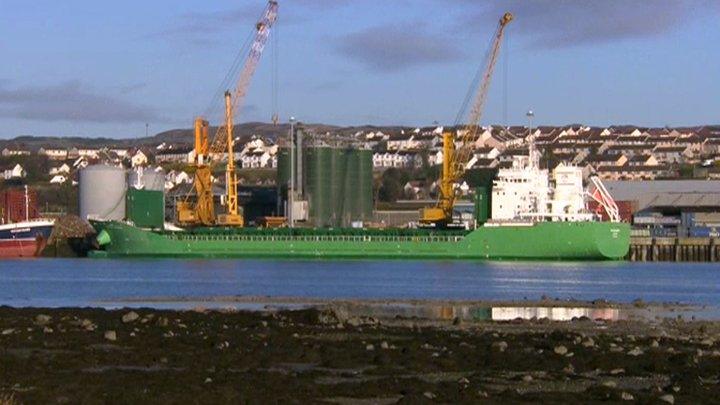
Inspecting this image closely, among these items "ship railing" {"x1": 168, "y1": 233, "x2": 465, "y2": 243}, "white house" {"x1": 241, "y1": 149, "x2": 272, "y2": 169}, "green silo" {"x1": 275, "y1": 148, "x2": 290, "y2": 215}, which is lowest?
"ship railing" {"x1": 168, "y1": 233, "x2": 465, "y2": 243}

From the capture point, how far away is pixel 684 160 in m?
185

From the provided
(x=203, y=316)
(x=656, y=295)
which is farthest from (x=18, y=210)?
(x=203, y=316)

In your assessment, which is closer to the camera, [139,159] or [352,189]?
[352,189]

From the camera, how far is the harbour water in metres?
43.8

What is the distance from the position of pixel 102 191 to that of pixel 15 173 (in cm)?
6784

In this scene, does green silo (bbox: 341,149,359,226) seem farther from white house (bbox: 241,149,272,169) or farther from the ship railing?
white house (bbox: 241,149,272,169)

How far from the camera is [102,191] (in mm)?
104812

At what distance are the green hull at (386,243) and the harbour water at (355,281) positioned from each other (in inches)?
92.3

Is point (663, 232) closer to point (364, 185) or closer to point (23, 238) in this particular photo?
point (364, 185)

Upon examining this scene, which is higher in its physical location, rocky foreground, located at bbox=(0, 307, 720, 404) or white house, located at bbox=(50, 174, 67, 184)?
white house, located at bbox=(50, 174, 67, 184)

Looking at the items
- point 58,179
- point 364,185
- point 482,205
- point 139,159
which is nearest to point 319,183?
point 364,185

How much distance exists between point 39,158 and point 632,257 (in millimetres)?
112707

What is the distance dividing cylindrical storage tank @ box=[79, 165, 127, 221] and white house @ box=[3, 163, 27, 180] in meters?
59.9

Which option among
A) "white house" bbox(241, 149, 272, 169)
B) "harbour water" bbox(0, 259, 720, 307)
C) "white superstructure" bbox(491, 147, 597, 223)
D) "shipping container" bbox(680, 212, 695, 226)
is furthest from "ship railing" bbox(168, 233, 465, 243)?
"white house" bbox(241, 149, 272, 169)
